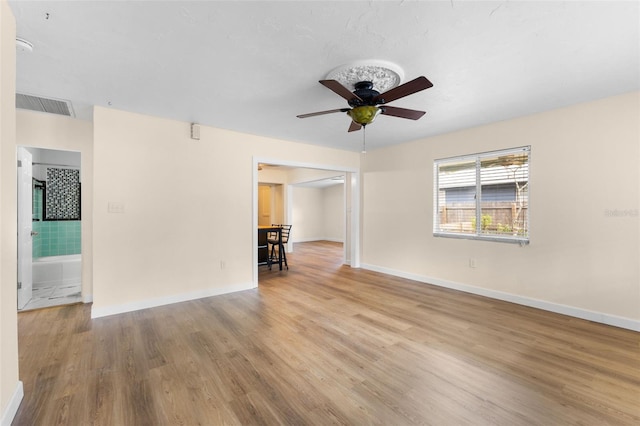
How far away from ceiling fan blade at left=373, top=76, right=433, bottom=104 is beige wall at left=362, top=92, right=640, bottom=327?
2307mm

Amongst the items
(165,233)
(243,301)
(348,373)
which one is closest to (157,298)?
(165,233)

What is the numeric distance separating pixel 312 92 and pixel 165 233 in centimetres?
258

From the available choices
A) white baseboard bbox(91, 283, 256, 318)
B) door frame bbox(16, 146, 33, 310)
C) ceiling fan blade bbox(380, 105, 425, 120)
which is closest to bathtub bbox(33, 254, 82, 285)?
door frame bbox(16, 146, 33, 310)

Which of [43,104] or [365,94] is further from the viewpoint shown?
[43,104]

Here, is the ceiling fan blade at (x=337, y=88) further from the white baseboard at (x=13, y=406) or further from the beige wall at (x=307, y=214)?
the beige wall at (x=307, y=214)

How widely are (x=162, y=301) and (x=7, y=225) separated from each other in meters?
2.28

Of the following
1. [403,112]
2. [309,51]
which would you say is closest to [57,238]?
[309,51]

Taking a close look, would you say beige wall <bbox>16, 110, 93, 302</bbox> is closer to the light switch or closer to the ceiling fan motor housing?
the light switch

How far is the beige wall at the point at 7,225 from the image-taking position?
1483mm

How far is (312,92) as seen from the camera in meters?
2.78

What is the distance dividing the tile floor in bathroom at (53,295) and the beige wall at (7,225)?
2500 mm

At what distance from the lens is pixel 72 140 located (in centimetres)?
361

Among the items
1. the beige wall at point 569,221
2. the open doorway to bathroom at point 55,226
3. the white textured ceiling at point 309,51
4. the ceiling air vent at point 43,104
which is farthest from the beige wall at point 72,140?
the beige wall at point 569,221

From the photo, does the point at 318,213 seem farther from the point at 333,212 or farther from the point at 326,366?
the point at 326,366
